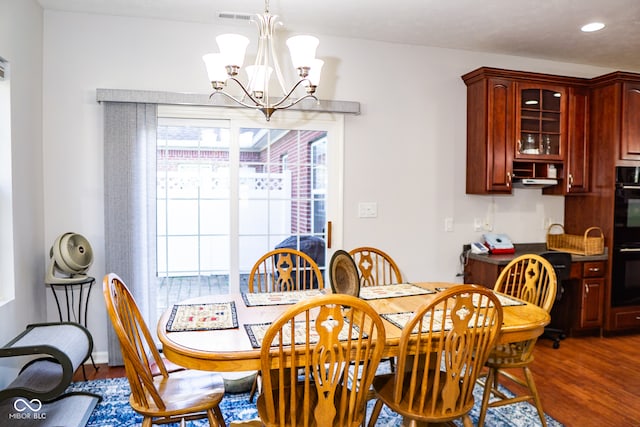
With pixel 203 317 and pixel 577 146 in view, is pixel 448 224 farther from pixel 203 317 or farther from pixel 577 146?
pixel 203 317

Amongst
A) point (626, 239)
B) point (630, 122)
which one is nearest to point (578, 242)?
point (626, 239)

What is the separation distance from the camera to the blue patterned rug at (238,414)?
98.1 inches

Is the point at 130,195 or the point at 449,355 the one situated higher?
the point at 130,195

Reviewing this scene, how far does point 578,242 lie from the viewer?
4094mm

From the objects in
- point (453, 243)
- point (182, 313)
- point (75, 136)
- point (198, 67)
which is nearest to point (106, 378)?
point (182, 313)

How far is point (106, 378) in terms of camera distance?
122 inches

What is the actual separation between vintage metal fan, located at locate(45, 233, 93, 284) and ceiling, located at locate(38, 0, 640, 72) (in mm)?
1643

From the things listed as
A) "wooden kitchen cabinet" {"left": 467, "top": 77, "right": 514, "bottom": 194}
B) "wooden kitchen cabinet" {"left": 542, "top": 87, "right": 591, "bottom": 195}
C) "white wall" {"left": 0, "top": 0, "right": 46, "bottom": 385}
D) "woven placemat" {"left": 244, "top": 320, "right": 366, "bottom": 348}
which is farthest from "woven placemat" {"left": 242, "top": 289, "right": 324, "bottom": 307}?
"wooden kitchen cabinet" {"left": 542, "top": 87, "right": 591, "bottom": 195}

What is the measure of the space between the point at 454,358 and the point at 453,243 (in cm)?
243

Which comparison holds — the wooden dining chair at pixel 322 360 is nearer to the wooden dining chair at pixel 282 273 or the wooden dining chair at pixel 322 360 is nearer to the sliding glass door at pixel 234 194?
the wooden dining chair at pixel 282 273

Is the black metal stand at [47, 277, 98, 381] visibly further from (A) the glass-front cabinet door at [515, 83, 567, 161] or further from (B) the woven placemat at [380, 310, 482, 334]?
(A) the glass-front cabinet door at [515, 83, 567, 161]

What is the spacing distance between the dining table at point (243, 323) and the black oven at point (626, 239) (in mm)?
2256

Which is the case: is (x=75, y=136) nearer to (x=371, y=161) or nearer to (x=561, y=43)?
(x=371, y=161)

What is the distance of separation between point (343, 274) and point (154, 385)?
3.25 feet
